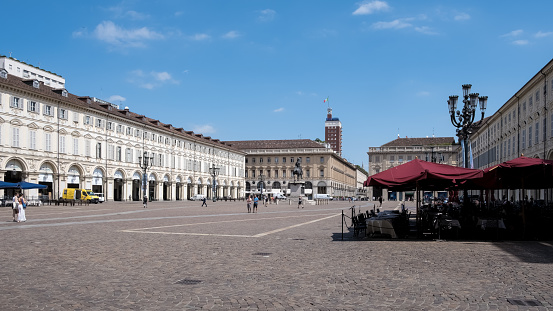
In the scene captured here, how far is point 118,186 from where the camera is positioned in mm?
71188

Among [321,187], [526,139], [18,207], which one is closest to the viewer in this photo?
[18,207]

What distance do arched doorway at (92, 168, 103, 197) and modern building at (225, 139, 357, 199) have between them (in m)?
58.8

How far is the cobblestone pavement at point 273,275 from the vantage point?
718 centimetres

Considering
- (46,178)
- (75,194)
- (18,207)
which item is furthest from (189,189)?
(18,207)

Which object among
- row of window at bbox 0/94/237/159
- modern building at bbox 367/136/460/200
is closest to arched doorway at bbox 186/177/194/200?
row of window at bbox 0/94/237/159

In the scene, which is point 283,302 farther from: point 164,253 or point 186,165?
point 186,165

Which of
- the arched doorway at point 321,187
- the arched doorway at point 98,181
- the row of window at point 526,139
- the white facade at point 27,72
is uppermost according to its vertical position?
the white facade at point 27,72

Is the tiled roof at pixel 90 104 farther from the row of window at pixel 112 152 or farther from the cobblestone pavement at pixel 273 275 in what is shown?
the cobblestone pavement at pixel 273 275

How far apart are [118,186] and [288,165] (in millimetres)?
61824

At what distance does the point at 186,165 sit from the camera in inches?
3524

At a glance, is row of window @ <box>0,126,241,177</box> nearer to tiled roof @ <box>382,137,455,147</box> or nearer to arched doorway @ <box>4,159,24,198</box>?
arched doorway @ <box>4,159,24,198</box>

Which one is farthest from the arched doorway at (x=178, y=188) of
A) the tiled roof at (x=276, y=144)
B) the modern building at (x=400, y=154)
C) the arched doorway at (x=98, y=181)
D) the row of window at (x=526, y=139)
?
the modern building at (x=400, y=154)

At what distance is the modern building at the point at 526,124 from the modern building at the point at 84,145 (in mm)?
43277

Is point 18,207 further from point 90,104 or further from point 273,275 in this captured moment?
point 90,104
